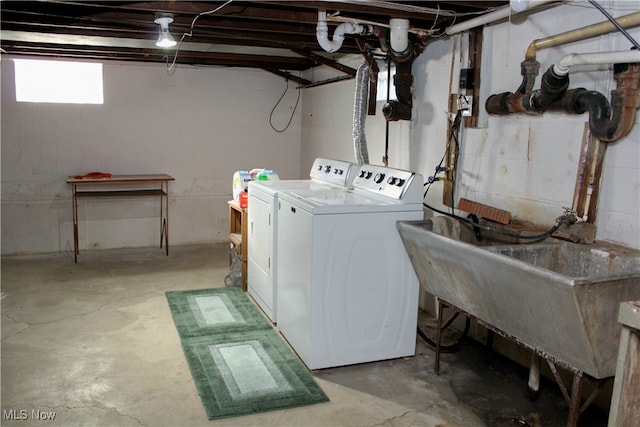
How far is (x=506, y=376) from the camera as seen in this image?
10.4ft

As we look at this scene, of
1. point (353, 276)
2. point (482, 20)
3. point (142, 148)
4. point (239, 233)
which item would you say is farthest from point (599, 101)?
point (142, 148)

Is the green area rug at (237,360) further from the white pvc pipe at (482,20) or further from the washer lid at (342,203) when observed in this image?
the white pvc pipe at (482,20)

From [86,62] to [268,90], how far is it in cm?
207

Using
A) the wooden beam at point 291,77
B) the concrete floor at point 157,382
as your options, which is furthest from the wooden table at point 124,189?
the wooden beam at point 291,77

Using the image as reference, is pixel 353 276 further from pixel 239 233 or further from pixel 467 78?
pixel 239 233

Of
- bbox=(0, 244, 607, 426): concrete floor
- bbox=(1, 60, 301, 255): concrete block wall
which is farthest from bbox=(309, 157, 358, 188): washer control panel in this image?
bbox=(1, 60, 301, 255): concrete block wall

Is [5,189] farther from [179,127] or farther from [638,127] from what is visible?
[638,127]

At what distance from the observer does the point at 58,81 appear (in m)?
5.79

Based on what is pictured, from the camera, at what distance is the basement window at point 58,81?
18.5 ft

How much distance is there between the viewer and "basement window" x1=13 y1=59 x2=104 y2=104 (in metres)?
5.63

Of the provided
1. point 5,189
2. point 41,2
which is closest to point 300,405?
point 41,2

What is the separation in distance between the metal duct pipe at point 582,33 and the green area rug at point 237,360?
2.23 metres

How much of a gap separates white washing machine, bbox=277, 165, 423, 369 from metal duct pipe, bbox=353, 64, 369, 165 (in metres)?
0.95

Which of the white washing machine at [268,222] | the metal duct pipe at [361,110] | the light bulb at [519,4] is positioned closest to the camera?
the light bulb at [519,4]
